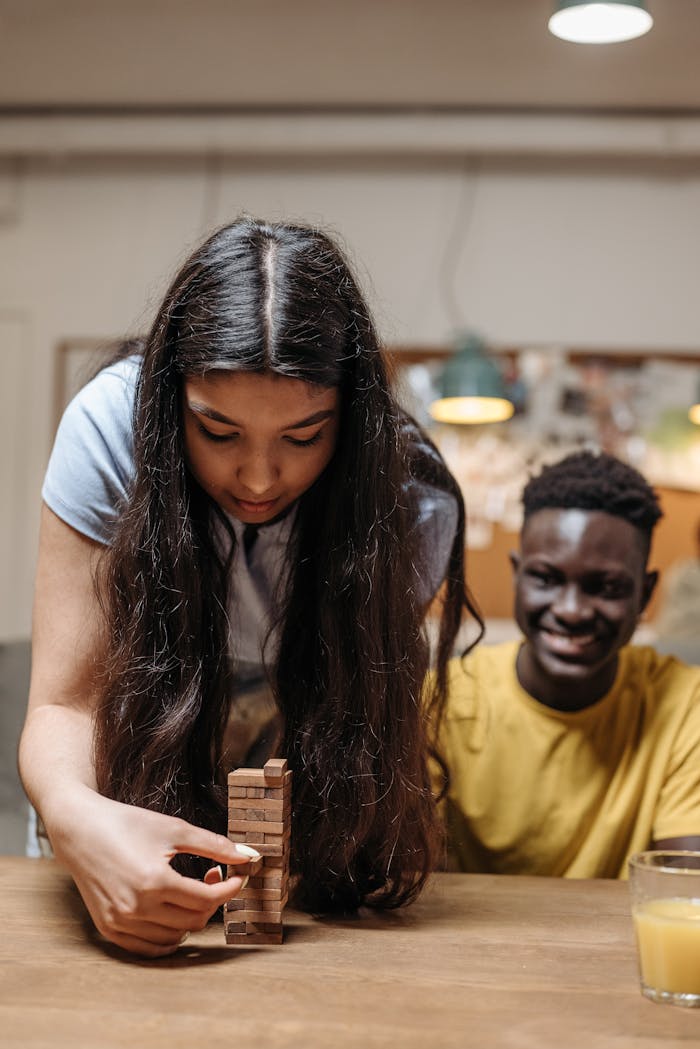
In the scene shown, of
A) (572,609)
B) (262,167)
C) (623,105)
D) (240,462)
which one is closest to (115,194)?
(262,167)

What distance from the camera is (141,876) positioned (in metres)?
0.90

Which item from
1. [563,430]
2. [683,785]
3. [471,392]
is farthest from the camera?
[563,430]

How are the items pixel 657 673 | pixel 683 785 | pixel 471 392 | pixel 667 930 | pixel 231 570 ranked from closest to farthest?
pixel 667 930
pixel 231 570
pixel 683 785
pixel 657 673
pixel 471 392

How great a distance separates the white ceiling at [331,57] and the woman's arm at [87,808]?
2.55m

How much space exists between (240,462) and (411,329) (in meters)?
3.19

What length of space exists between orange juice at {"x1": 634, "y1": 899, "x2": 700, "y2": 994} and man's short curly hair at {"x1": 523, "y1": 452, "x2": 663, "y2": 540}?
2.47 ft

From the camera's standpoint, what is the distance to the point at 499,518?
13.6 ft

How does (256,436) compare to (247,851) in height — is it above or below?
above

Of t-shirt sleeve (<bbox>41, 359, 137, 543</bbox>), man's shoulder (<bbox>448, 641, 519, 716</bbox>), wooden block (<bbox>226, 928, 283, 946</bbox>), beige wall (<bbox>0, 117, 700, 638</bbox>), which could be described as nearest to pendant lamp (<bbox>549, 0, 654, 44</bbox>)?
beige wall (<bbox>0, 117, 700, 638</bbox>)

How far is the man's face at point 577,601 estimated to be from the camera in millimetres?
1531

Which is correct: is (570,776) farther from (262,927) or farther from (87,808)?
(87,808)

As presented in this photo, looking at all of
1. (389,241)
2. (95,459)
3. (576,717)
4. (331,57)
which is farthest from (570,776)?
(389,241)

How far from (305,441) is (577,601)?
601mm

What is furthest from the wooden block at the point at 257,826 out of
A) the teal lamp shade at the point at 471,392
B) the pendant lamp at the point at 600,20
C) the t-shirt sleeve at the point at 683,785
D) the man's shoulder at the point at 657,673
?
the teal lamp shade at the point at 471,392
